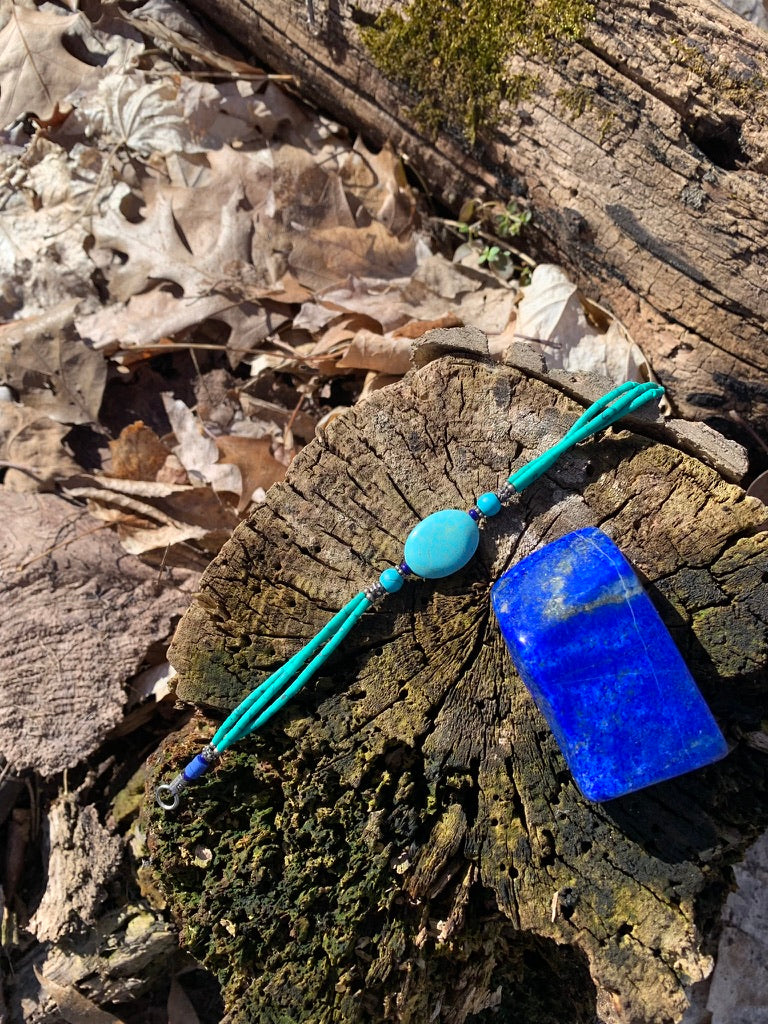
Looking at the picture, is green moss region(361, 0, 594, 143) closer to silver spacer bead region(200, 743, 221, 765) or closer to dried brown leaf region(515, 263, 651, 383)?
dried brown leaf region(515, 263, 651, 383)

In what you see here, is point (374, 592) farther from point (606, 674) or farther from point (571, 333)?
point (571, 333)

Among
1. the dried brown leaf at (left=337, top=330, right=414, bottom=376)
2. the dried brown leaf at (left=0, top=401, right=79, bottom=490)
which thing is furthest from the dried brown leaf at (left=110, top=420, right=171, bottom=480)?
the dried brown leaf at (left=337, top=330, right=414, bottom=376)

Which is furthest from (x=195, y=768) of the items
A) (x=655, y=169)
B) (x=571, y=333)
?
(x=655, y=169)

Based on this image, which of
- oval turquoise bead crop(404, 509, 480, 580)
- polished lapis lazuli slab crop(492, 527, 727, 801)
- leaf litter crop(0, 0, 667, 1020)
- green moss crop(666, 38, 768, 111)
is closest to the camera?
polished lapis lazuli slab crop(492, 527, 727, 801)

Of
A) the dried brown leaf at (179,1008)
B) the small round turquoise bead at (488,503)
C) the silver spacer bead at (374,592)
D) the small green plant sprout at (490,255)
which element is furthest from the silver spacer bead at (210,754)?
the small green plant sprout at (490,255)

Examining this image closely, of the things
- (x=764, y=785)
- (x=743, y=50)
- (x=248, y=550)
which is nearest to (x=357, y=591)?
(x=248, y=550)

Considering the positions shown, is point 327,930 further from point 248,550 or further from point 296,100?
point 296,100

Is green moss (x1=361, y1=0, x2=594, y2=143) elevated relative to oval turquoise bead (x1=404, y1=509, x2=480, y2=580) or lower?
elevated
